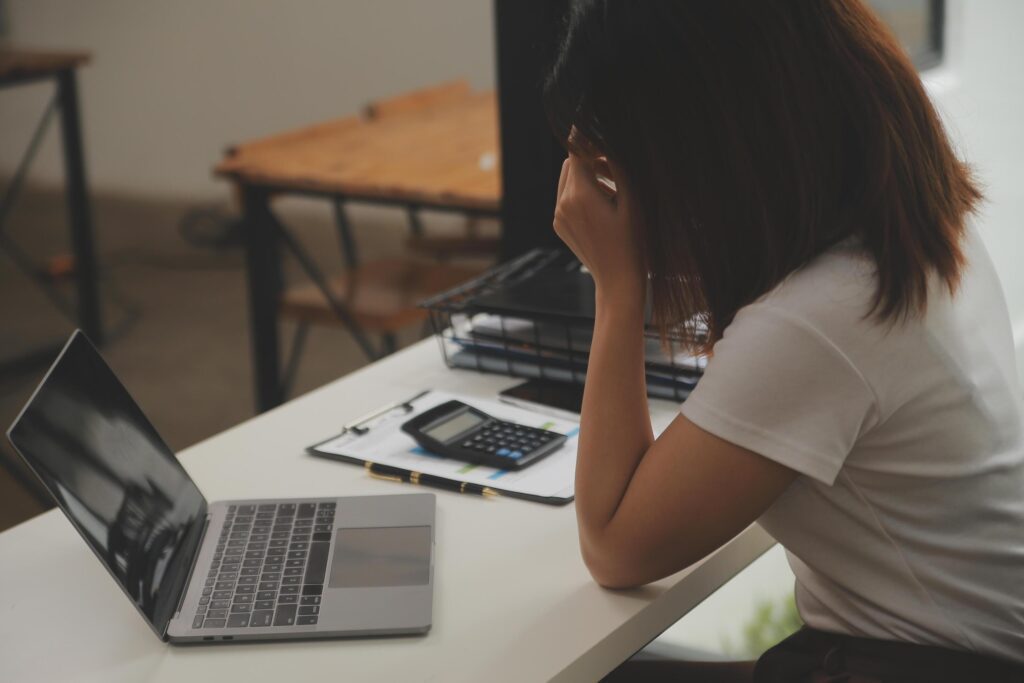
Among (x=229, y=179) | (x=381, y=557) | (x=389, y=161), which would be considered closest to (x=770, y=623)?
(x=381, y=557)

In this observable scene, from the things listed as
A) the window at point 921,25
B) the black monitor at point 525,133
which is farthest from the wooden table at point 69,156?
the window at point 921,25

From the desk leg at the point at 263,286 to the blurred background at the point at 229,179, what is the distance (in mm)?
91

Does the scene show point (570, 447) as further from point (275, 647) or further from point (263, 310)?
point (263, 310)

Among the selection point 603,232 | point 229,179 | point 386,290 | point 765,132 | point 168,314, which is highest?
point 765,132

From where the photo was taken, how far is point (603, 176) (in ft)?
3.67

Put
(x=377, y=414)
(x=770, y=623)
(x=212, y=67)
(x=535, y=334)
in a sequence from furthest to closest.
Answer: (x=212, y=67)
(x=770, y=623)
(x=535, y=334)
(x=377, y=414)

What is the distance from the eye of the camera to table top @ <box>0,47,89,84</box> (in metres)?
3.48

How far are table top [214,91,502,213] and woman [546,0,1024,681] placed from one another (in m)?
1.41

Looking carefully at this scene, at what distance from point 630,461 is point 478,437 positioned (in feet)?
1.00

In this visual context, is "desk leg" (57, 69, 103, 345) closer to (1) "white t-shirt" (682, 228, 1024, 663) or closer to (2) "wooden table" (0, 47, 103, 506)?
(2) "wooden table" (0, 47, 103, 506)

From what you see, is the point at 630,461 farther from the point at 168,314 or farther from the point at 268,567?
the point at 168,314

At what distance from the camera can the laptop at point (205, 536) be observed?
96 cm

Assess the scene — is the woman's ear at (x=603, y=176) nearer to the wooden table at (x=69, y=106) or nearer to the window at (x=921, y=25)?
the window at (x=921, y=25)

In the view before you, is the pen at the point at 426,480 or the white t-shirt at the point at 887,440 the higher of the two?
the white t-shirt at the point at 887,440
